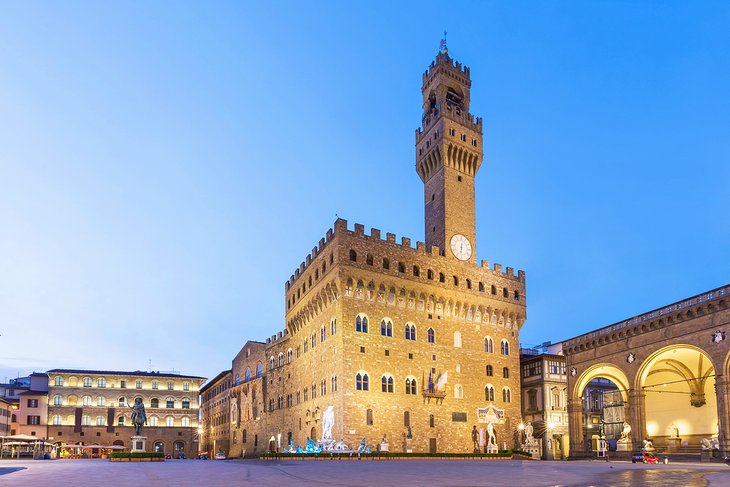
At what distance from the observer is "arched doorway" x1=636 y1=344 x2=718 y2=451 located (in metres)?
49.7

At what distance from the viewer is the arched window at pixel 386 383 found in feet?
177

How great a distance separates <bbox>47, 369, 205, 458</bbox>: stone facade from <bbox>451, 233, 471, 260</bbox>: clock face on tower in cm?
6281

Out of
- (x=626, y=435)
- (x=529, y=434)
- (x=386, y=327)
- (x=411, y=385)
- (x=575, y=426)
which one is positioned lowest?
(x=529, y=434)

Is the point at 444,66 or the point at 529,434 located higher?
the point at 444,66

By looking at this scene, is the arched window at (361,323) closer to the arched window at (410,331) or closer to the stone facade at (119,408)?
the arched window at (410,331)

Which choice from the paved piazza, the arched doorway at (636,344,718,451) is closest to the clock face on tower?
the arched doorway at (636,344,718,451)

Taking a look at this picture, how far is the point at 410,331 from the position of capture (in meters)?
57.0

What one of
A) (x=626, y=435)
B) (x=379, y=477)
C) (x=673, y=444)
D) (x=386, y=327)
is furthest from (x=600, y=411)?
(x=379, y=477)

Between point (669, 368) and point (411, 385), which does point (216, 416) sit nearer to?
point (411, 385)

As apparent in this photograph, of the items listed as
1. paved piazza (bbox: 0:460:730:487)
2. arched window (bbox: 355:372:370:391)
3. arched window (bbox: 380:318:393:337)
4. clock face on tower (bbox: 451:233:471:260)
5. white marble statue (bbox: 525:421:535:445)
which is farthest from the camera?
clock face on tower (bbox: 451:233:471:260)

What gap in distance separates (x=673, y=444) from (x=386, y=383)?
24774 millimetres

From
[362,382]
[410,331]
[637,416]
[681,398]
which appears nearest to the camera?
[637,416]

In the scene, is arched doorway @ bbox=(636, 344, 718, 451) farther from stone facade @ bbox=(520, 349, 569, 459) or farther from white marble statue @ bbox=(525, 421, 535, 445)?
white marble statue @ bbox=(525, 421, 535, 445)

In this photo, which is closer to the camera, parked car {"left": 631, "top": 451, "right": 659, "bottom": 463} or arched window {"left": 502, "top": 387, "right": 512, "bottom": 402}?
parked car {"left": 631, "top": 451, "right": 659, "bottom": 463}
